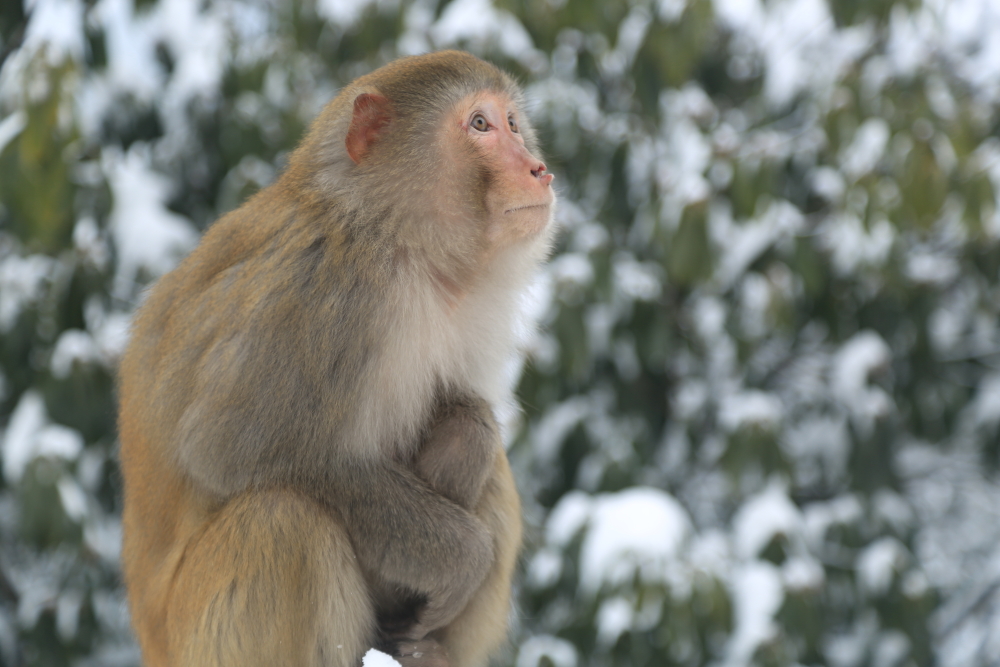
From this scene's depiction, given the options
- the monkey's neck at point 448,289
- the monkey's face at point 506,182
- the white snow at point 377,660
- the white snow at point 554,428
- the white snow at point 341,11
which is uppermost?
the white snow at point 341,11

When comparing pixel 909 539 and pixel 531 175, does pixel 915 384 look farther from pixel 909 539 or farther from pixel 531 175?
pixel 531 175

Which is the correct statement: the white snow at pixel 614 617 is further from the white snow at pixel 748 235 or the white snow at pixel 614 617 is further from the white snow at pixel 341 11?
the white snow at pixel 341 11

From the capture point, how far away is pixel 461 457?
187 centimetres

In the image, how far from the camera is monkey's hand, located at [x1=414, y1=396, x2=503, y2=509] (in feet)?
6.13

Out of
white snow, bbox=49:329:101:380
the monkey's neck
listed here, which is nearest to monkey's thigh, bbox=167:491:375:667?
the monkey's neck

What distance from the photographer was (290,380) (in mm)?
1737

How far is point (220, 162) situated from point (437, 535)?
10.2 feet

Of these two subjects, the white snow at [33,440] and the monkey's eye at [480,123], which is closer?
the monkey's eye at [480,123]

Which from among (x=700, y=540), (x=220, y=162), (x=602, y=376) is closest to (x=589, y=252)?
(x=602, y=376)

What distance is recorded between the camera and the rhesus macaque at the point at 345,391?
5.71 ft

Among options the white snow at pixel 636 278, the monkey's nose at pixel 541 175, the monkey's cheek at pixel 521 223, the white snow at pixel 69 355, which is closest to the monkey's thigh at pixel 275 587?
the monkey's cheek at pixel 521 223

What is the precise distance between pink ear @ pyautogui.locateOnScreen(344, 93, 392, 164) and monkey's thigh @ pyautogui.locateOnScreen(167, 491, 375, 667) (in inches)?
Answer: 26.8

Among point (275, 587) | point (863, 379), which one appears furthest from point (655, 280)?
point (275, 587)

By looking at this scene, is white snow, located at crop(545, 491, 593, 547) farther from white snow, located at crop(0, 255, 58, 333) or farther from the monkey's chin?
white snow, located at crop(0, 255, 58, 333)
